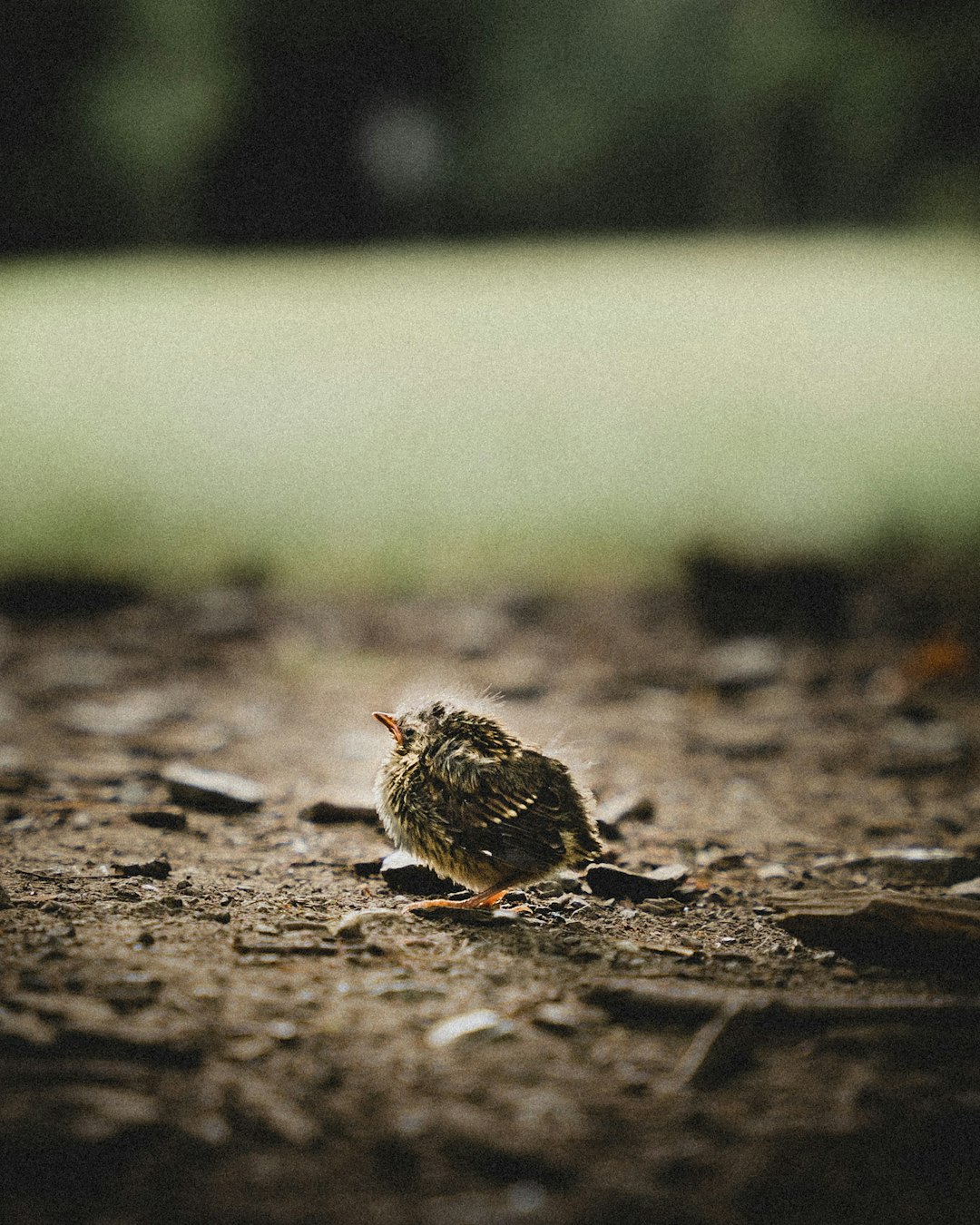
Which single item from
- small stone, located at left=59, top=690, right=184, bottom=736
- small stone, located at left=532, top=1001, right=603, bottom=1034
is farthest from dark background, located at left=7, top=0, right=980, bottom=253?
small stone, located at left=532, top=1001, right=603, bottom=1034

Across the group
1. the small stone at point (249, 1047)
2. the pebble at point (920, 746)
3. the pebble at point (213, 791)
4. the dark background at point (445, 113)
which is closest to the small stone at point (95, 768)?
the pebble at point (213, 791)

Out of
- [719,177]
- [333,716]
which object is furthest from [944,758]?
[719,177]

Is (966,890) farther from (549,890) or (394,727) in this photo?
(394,727)

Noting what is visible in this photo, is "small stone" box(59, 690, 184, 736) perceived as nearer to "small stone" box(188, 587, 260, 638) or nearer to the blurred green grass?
"small stone" box(188, 587, 260, 638)

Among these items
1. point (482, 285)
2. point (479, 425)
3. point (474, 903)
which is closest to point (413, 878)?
point (474, 903)

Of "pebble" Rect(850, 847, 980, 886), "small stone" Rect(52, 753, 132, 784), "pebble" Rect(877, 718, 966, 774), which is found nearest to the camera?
"pebble" Rect(850, 847, 980, 886)

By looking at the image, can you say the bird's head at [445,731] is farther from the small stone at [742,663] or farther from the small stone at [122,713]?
the small stone at [742,663]
